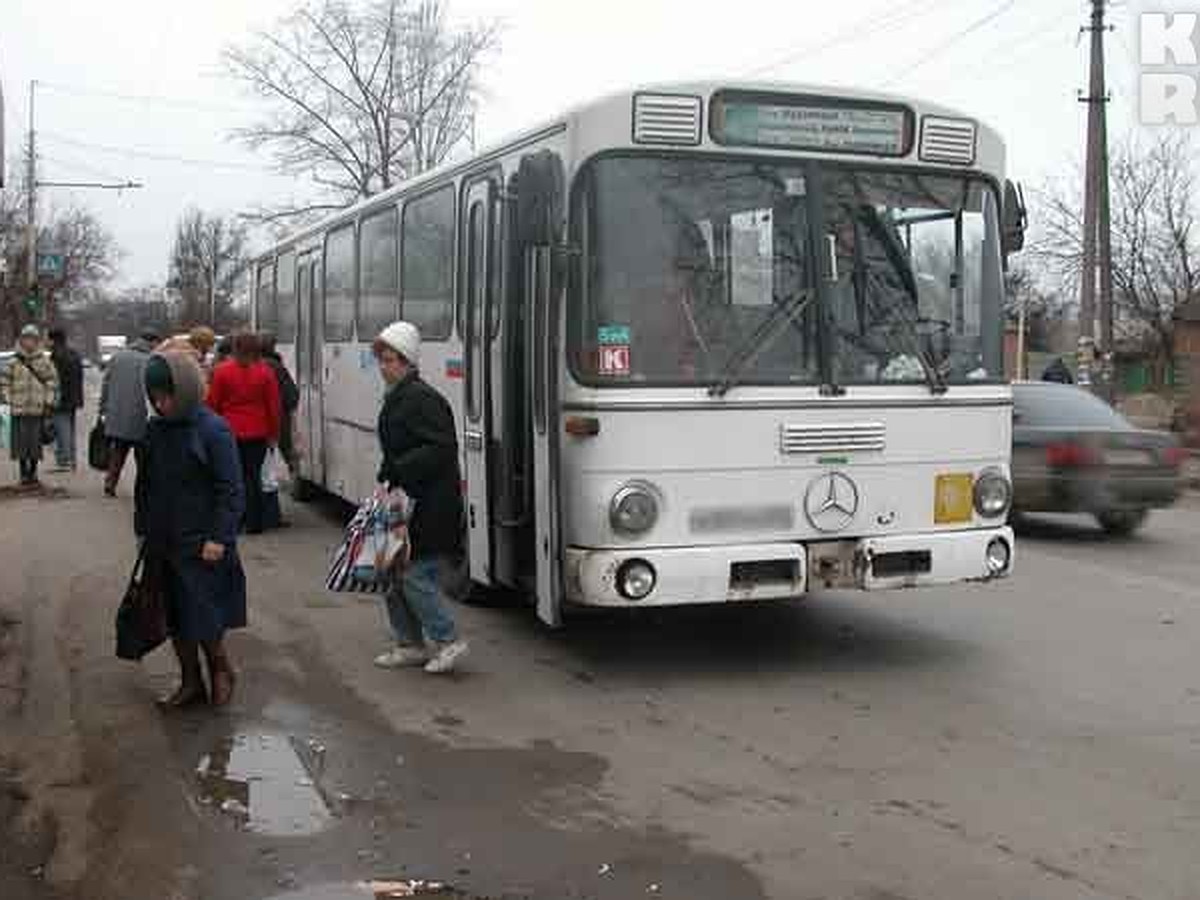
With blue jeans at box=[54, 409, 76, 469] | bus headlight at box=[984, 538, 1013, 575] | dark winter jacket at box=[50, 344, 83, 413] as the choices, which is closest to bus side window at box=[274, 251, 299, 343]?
dark winter jacket at box=[50, 344, 83, 413]

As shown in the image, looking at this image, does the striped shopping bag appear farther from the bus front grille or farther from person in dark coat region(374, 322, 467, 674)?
the bus front grille

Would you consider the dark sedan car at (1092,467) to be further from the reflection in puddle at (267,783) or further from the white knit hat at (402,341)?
the reflection in puddle at (267,783)

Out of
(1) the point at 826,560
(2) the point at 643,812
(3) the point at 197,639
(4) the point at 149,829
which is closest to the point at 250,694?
(3) the point at 197,639

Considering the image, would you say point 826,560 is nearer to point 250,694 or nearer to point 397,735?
point 397,735

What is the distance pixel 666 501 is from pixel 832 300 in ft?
4.73

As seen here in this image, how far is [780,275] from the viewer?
7.61 metres

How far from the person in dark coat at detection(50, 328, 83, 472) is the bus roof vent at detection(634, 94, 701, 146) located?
37.5 ft

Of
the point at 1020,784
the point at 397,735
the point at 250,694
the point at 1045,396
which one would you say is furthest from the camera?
the point at 1045,396

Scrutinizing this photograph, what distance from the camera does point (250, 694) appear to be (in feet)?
23.9

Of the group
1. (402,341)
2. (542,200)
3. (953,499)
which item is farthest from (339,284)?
(953,499)

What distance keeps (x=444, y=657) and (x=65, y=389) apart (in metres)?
11.0

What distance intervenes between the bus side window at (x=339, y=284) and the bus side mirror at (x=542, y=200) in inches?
220

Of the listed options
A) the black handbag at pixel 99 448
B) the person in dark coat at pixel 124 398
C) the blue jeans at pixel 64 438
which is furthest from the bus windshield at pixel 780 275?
the blue jeans at pixel 64 438

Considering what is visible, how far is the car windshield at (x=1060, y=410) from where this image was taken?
14.2 meters
